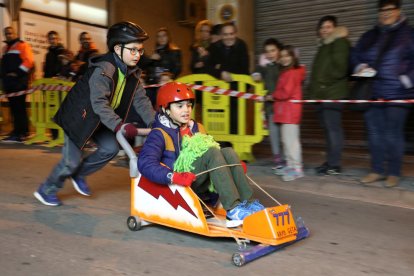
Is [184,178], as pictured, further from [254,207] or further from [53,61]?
[53,61]

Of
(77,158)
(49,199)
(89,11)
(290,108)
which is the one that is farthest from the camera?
(89,11)

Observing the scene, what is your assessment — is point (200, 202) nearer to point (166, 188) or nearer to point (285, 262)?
point (166, 188)

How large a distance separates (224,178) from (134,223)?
98 cm

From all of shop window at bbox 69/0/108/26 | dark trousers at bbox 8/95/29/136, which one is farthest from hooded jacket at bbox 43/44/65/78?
shop window at bbox 69/0/108/26

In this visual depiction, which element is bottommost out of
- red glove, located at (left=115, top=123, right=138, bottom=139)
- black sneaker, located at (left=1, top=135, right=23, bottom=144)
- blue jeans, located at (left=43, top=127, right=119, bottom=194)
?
black sneaker, located at (left=1, top=135, right=23, bottom=144)

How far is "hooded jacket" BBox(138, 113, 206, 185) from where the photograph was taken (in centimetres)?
371

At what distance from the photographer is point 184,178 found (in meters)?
3.53

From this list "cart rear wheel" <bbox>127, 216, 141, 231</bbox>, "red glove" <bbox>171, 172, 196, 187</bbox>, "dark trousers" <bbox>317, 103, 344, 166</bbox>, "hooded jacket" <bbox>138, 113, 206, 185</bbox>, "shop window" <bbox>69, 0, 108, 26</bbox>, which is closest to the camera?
"red glove" <bbox>171, 172, 196, 187</bbox>

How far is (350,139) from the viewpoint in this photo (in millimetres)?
8383

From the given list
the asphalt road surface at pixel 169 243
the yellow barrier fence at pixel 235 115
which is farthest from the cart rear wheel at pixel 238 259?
the yellow barrier fence at pixel 235 115

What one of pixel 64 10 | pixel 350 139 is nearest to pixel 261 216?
pixel 350 139

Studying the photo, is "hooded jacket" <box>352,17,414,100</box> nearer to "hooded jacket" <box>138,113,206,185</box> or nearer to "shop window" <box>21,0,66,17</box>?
"hooded jacket" <box>138,113,206,185</box>

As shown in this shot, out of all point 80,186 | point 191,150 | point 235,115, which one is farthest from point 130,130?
point 235,115

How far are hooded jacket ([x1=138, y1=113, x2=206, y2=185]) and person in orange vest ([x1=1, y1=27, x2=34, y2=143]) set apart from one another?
21.1ft
